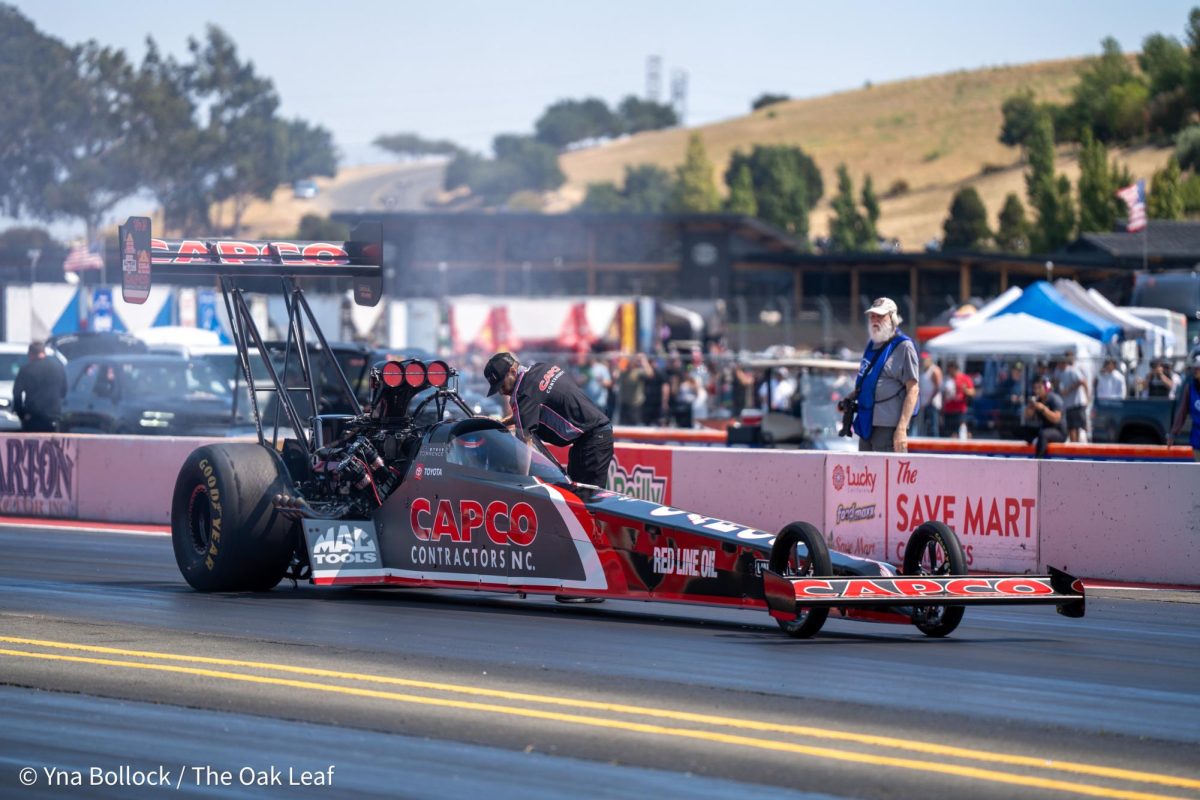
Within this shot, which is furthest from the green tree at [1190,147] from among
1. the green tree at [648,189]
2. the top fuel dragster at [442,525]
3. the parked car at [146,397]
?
the top fuel dragster at [442,525]

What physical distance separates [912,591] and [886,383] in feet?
14.3

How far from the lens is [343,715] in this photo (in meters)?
7.07

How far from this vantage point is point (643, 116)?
196125 millimetres

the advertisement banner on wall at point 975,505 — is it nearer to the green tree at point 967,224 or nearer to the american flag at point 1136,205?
the american flag at point 1136,205

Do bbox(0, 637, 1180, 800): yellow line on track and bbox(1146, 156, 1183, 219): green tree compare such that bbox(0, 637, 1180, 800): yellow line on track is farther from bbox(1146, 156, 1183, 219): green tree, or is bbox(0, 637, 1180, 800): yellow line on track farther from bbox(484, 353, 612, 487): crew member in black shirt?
bbox(1146, 156, 1183, 219): green tree

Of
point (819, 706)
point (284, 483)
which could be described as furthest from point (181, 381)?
point (819, 706)

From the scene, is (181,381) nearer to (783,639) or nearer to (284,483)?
(284,483)

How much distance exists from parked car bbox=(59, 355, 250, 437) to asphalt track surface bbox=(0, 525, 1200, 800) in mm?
12208

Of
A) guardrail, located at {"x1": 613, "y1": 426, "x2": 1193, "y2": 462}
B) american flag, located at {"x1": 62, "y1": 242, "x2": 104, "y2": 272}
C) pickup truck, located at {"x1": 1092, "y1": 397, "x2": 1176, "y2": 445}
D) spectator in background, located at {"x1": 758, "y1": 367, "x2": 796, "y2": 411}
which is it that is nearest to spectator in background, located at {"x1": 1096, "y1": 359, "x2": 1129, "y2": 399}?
pickup truck, located at {"x1": 1092, "y1": 397, "x2": 1176, "y2": 445}

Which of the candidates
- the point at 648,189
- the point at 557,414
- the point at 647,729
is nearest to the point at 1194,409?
the point at 557,414

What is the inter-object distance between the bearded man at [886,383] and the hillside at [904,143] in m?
93.1

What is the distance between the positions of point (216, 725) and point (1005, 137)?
126235mm

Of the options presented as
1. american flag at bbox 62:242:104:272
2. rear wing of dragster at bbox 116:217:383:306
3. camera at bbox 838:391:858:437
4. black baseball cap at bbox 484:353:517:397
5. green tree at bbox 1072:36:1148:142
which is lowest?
camera at bbox 838:391:858:437

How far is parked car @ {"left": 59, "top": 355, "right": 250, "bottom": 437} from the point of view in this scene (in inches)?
902
